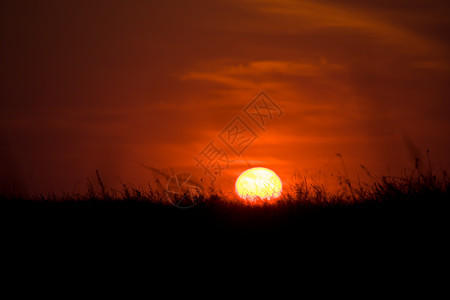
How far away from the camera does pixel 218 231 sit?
4715mm

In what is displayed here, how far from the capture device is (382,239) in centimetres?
430

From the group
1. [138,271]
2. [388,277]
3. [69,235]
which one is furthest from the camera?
[69,235]

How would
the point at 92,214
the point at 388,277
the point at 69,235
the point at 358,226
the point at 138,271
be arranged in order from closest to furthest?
1. the point at 388,277
2. the point at 138,271
3. the point at 358,226
4. the point at 69,235
5. the point at 92,214

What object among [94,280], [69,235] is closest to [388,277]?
[94,280]

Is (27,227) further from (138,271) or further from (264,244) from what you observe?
(264,244)

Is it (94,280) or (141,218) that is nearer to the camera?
(94,280)

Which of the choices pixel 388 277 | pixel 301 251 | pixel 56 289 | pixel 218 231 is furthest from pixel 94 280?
pixel 388 277

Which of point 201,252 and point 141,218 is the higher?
point 141,218

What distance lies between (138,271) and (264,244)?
105 centimetres

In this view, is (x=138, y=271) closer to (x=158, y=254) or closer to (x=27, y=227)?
(x=158, y=254)

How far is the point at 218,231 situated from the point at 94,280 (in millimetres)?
1161

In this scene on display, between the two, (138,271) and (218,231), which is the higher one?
(218,231)

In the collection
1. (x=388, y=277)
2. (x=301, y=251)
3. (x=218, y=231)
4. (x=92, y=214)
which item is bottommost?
(x=388, y=277)

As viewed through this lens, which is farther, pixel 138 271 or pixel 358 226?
pixel 358 226
